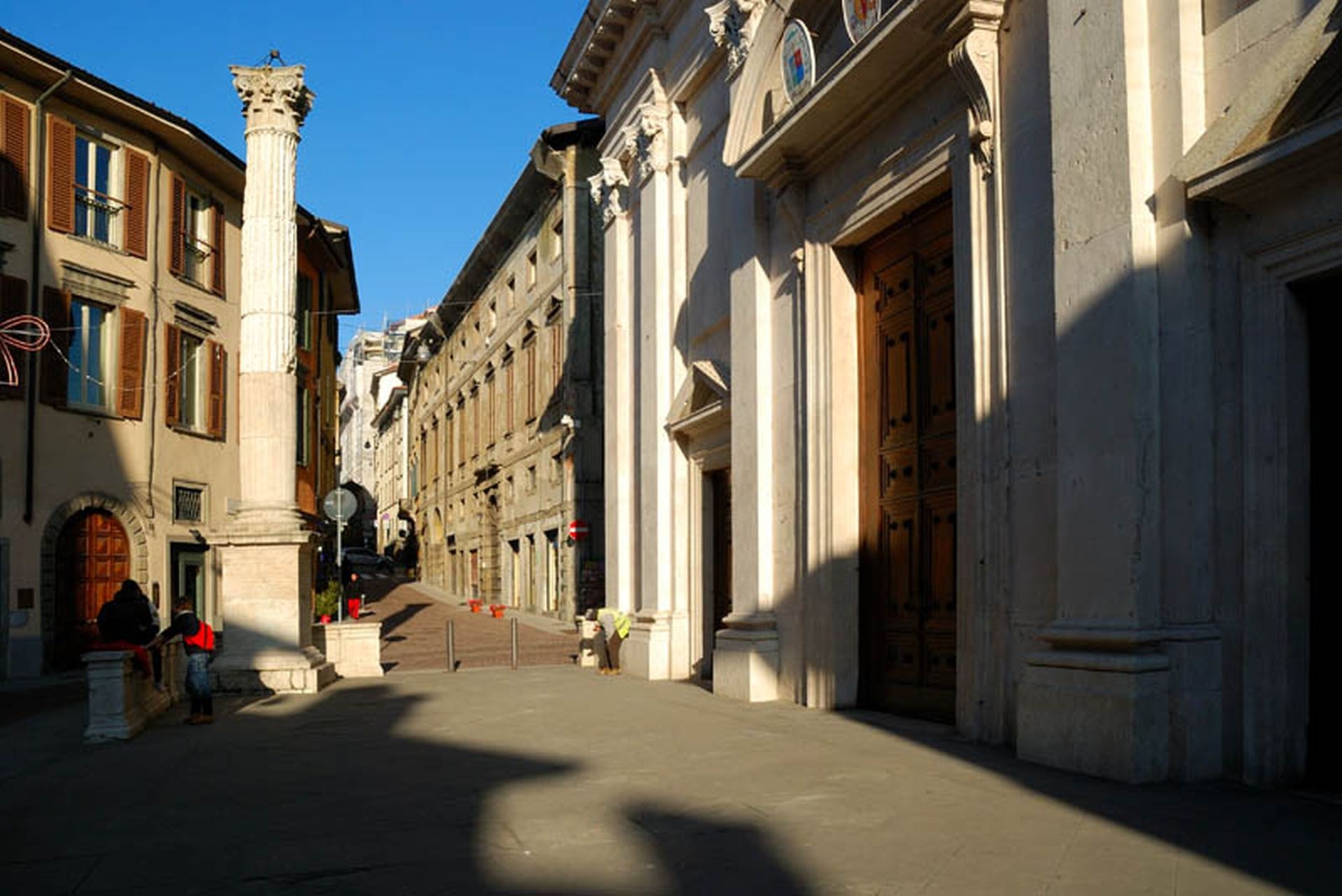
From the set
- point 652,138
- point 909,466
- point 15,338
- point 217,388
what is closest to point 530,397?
point 217,388

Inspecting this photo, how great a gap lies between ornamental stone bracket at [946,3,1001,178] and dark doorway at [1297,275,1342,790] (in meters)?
2.94

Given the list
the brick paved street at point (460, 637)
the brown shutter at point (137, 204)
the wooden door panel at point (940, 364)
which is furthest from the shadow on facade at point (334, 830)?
the brown shutter at point (137, 204)

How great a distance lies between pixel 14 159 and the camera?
68.9 ft

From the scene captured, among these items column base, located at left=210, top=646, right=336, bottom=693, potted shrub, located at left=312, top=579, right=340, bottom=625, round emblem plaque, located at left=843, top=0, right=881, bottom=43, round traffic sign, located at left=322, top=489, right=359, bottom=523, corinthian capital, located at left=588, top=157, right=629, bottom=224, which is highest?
corinthian capital, located at left=588, top=157, right=629, bottom=224

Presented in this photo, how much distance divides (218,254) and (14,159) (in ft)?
19.2

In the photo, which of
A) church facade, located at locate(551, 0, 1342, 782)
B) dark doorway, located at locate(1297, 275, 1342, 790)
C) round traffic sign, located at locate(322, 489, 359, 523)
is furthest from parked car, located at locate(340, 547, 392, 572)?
dark doorway, located at locate(1297, 275, 1342, 790)

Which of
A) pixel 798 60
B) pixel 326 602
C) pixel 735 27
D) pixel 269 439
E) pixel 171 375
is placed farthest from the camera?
pixel 326 602

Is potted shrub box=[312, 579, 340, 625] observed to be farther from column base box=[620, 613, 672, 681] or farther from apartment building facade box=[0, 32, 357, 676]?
column base box=[620, 613, 672, 681]

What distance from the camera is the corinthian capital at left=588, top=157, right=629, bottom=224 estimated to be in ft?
65.5

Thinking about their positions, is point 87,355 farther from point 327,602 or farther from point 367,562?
point 367,562

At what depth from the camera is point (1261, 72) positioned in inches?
286

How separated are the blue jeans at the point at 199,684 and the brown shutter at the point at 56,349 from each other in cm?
1011

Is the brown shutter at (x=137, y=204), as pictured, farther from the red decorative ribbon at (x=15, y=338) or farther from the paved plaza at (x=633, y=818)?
the paved plaza at (x=633, y=818)

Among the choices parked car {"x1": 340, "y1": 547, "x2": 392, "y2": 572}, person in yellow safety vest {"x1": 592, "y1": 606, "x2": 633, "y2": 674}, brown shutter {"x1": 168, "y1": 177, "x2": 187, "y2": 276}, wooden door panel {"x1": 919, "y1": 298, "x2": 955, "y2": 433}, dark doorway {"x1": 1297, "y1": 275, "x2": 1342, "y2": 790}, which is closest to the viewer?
dark doorway {"x1": 1297, "y1": 275, "x2": 1342, "y2": 790}
